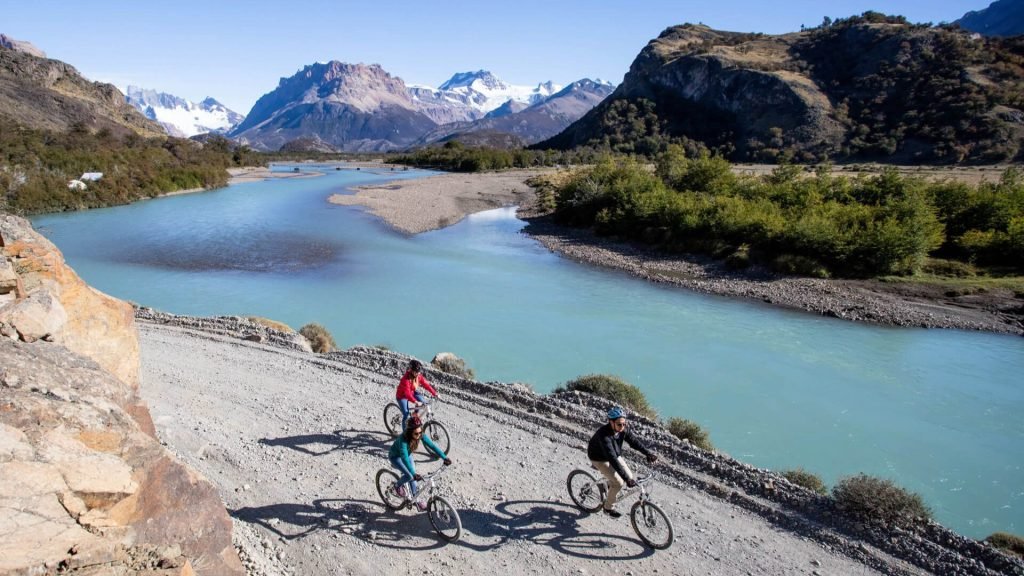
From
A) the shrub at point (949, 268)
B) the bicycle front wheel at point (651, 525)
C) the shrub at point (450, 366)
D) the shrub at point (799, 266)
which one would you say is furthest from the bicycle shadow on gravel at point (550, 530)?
the shrub at point (949, 268)

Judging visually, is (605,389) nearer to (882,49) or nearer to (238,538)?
(238,538)

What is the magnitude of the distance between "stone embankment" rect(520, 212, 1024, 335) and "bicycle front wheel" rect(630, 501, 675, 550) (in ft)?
75.4

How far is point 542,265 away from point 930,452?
2539 cm

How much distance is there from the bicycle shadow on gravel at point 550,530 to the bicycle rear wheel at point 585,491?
0.53ft

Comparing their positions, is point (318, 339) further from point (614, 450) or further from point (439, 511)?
point (614, 450)

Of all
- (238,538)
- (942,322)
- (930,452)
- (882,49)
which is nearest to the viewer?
(238,538)

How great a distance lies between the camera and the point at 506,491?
10.2 metres

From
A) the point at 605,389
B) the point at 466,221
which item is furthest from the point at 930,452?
the point at 466,221

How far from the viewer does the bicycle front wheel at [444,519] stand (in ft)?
28.1

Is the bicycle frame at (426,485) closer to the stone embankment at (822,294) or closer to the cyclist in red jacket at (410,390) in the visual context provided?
the cyclist in red jacket at (410,390)

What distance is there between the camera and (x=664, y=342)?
23.9 metres

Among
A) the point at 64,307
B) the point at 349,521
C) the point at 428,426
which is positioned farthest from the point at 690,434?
the point at 64,307

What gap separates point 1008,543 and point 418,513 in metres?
9.64

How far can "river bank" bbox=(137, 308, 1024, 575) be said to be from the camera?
8.43 meters
